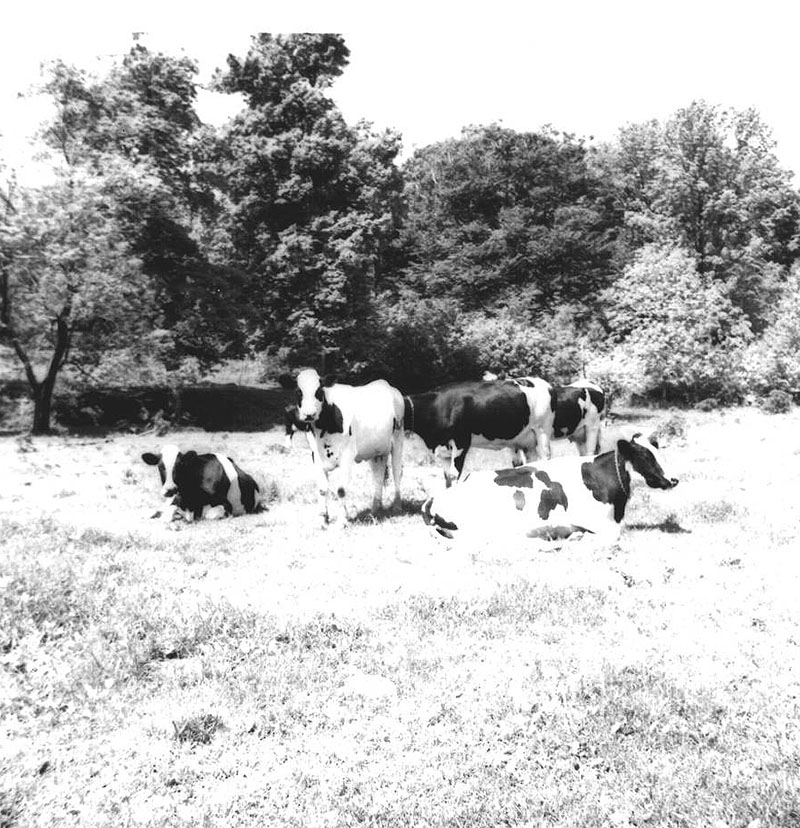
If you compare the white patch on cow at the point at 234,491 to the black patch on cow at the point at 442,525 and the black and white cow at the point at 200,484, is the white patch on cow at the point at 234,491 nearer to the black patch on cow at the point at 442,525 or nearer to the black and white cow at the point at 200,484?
the black and white cow at the point at 200,484

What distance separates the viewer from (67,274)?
79.7 feet

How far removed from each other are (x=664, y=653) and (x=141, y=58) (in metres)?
28.7

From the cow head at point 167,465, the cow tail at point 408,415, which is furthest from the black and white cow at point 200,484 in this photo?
the cow tail at point 408,415

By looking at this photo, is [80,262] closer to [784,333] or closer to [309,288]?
[309,288]

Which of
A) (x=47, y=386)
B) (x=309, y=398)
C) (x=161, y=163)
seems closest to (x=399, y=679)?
(x=309, y=398)

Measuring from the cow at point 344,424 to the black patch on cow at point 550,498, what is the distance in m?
2.75

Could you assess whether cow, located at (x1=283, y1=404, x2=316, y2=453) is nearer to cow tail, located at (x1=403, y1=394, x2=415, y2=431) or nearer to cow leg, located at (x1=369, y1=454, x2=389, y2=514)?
cow leg, located at (x1=369, y1=454, x2=389, y2=514)

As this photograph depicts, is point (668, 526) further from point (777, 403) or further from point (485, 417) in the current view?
point (777, 403)

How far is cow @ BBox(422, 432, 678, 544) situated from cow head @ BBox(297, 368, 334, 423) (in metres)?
2.23

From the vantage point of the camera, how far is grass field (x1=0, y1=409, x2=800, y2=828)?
392cm

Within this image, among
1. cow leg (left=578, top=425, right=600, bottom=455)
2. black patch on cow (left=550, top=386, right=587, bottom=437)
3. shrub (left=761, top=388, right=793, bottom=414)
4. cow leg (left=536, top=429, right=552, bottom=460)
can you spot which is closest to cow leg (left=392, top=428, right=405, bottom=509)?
cow leg (left=536, top=429, right=552, bottom=460)

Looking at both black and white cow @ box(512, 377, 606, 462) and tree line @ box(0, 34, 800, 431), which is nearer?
black and white cow @ box(512, 377, 606, 462)

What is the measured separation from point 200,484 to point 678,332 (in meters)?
28.2

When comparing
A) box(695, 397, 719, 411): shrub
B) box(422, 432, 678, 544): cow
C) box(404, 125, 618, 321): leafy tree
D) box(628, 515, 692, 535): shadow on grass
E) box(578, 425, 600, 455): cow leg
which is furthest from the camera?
box(404, 125, 618, 321): leafy tree
